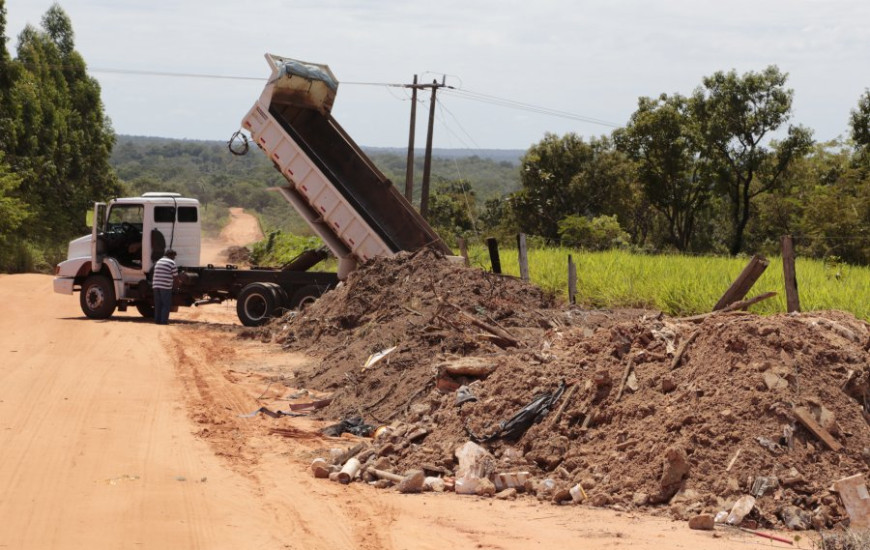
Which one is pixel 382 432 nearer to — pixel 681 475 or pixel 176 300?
pixel 681 475

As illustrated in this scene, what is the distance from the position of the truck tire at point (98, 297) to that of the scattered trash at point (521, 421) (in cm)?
1395

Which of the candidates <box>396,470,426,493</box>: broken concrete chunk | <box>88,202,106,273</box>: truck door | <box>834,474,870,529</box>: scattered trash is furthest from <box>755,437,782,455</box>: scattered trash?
<box>88,202,106,273</box>: truck door

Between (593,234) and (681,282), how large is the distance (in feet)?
56.9

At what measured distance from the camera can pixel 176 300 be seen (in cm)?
2189

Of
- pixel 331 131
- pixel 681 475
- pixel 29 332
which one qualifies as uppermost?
pixel 331 131

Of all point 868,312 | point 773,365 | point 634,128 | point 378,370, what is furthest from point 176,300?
point 634,128

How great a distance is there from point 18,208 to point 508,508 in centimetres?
3035

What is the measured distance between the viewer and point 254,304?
21.3m

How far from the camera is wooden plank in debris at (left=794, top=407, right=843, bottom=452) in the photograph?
8.47 m

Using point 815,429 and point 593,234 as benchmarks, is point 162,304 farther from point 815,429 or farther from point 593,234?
point 593,234

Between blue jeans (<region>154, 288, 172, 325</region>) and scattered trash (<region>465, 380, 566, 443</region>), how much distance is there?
12.5 m

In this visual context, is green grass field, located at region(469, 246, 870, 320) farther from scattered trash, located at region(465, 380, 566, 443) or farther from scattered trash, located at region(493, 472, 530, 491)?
scattered trash, located at region(493, 472, 530, 491)

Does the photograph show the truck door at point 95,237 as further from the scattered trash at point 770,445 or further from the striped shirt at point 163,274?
the scattered trash at point 770,445

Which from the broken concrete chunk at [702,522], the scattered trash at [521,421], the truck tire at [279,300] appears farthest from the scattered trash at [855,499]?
the truck tire at [279,300]
